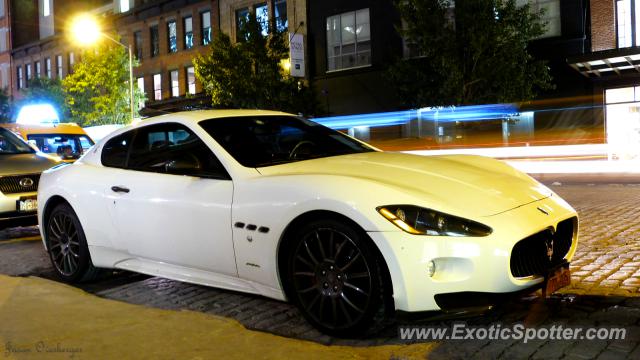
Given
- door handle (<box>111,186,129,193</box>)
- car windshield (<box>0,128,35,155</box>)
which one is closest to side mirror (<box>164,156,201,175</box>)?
door handle (<box>111,186,129,193</box>)

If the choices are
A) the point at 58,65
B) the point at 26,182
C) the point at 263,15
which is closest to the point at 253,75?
the point at 263,15

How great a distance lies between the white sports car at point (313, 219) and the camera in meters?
3.47

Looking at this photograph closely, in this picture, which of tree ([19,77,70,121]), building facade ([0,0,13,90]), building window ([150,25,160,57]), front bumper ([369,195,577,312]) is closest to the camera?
front bumper ([369,195,577,312])

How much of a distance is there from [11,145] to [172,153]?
5371 millimetres

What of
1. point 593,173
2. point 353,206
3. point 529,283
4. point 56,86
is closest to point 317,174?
point 353,206

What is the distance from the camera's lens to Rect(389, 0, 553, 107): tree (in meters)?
19.9

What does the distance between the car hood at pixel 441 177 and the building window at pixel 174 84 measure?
3347 cm

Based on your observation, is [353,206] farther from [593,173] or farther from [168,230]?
[593,173]

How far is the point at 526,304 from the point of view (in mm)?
4395

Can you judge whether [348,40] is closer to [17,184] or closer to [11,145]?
[11,145]

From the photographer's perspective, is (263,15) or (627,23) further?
(263,15)

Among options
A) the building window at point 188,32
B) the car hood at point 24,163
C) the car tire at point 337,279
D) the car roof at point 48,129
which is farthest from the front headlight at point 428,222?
the building window at point 188,32

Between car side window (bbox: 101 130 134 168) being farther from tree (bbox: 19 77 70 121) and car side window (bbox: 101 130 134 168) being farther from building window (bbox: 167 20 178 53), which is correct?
tree (bbox: 19 77 70 121)

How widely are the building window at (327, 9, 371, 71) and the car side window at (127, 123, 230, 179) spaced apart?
23091 mm
